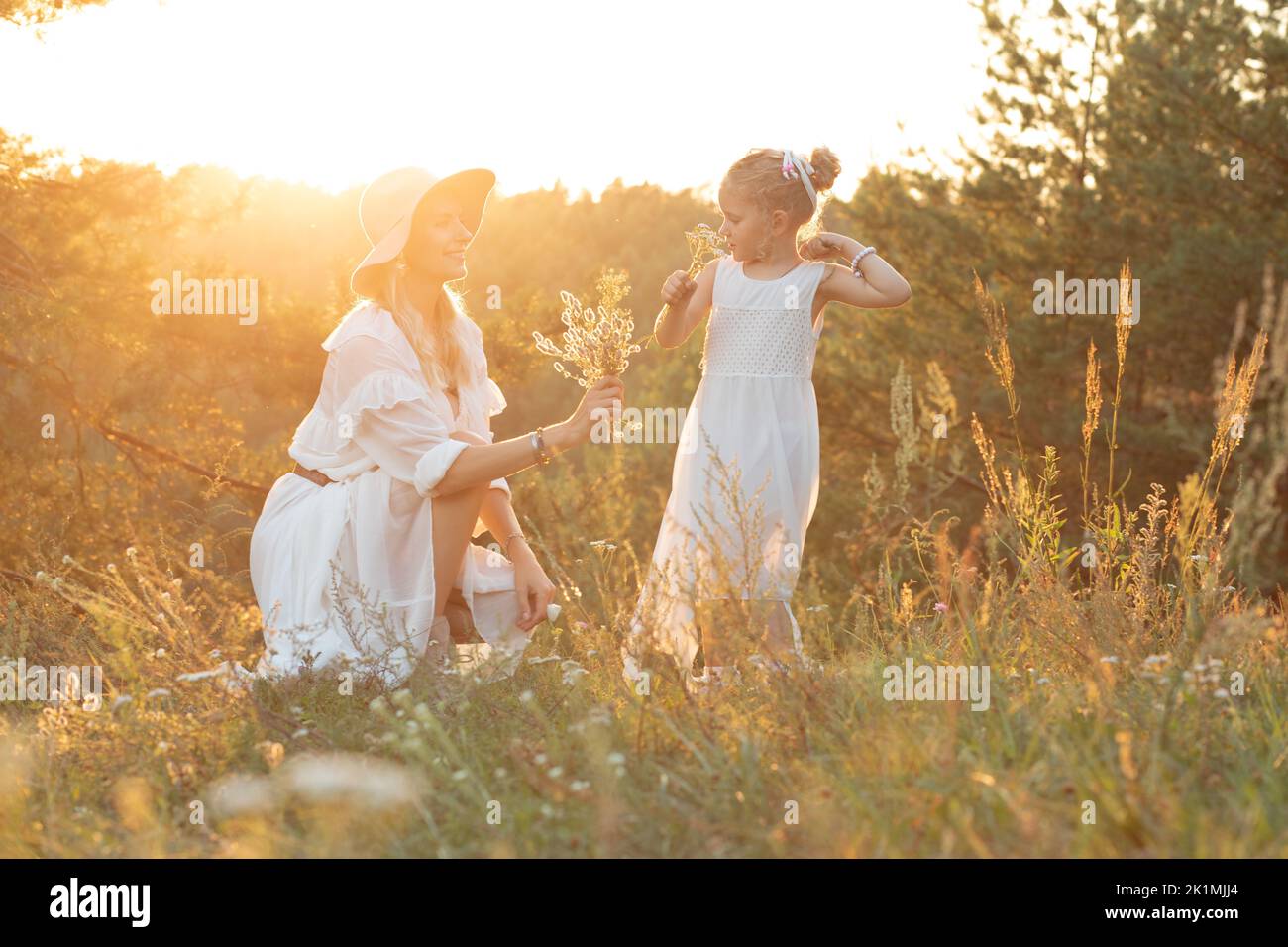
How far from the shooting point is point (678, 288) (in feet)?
13.2

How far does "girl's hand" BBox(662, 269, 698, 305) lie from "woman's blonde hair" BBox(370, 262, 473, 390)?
27.1 inches

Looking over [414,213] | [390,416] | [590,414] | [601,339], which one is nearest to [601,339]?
[601,339]

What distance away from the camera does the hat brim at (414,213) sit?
385 cm

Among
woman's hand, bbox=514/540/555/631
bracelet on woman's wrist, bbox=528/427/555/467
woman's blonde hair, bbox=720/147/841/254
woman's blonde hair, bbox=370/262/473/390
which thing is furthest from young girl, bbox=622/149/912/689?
woman's blonde hair, bbox=370/262/473/390

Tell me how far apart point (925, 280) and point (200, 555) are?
44.0ft

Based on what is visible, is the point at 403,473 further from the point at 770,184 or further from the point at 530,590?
the point at 770,184

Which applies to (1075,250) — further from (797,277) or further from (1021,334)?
(797,277)

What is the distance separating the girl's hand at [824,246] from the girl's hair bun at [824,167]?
20cm

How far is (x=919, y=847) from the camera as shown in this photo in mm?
1978

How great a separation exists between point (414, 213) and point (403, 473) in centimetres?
81

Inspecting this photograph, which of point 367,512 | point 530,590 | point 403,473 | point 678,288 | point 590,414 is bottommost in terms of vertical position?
point 530,590

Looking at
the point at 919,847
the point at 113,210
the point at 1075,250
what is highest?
the point at 1075,250

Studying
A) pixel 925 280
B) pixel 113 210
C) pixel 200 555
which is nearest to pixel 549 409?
pixel 925 280

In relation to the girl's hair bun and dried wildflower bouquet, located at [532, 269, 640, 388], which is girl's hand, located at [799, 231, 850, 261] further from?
dried wildflower bouquet, located at [532, 269, 640, 388]
